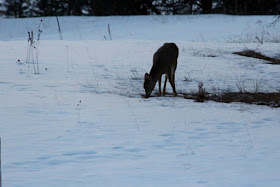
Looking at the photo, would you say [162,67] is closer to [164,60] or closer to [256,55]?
[164,60]

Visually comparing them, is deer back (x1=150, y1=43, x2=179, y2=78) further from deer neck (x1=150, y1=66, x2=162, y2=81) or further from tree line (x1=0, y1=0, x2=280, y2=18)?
tree line (x1=0, y1=0, x2=280, y2=18)

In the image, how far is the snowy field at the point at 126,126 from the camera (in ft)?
13.9

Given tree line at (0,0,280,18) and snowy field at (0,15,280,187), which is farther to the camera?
tree line at (0,0,280,18)

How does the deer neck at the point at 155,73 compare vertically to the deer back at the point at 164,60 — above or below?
below

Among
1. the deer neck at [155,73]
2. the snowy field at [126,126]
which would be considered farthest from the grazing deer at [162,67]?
the snowy field at [126,126]

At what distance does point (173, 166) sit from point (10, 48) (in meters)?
10.9

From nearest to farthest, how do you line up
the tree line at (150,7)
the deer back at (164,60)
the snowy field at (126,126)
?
1. the snowy field at (126,126)
2. the deer back at (164,60)
3. the tree line at (150,7)

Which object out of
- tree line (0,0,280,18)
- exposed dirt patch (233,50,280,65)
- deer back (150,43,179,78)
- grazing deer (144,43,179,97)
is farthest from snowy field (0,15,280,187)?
tree line (0,0,280,18)

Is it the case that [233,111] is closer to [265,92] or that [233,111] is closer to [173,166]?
[265,92]

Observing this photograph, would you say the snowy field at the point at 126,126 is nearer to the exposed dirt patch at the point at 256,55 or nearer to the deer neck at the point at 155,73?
the deer neck at the point at 155,73

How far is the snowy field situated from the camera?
13.9ft

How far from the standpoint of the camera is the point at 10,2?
43031 mm

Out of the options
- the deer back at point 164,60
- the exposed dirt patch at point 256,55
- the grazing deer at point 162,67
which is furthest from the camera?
the exposed dirt patch at point 256,55

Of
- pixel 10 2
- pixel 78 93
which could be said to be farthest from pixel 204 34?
pixel 10 2
